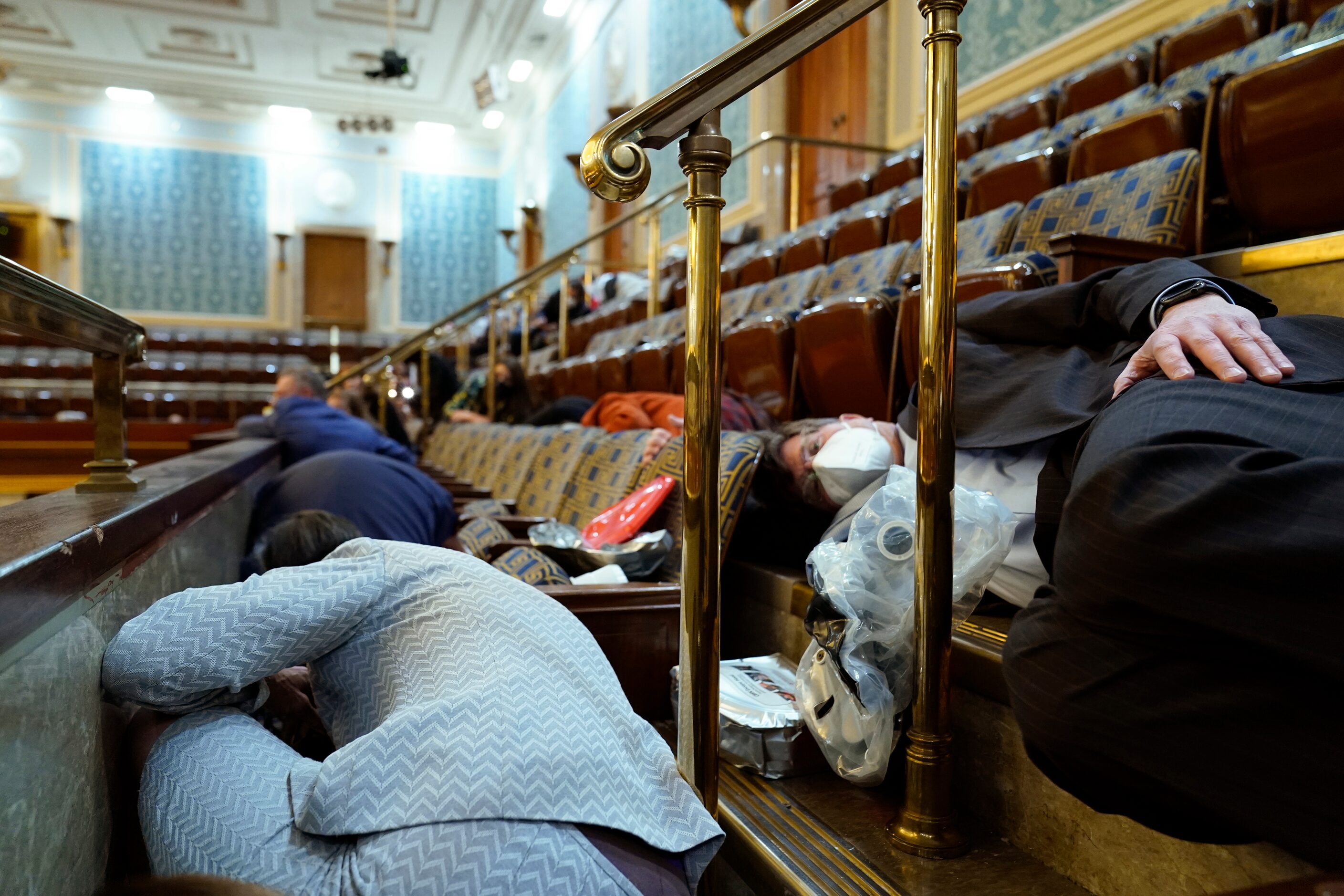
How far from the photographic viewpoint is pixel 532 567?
60.1 inches

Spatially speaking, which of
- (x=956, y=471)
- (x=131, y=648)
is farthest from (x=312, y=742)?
(x=956, y=471)

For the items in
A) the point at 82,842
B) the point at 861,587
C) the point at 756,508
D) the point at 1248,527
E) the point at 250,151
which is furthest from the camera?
the point at 250,151

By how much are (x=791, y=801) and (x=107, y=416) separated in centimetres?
103

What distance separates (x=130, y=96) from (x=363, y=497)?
10.1 meters

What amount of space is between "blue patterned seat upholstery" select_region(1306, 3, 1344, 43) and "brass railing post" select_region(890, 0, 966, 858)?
121 centimetres

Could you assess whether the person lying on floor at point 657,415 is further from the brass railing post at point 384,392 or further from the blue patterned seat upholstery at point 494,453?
the brass railing post at point 384,392

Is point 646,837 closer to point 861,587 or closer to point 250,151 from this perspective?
point 861,587

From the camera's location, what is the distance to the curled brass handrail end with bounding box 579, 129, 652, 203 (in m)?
0.82

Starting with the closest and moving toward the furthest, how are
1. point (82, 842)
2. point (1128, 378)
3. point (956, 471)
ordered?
point (82, 842) < point (1128, 378) < point (956, 471)

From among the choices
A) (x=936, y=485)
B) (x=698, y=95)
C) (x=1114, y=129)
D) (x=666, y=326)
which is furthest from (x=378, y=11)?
(x=936, y=485)

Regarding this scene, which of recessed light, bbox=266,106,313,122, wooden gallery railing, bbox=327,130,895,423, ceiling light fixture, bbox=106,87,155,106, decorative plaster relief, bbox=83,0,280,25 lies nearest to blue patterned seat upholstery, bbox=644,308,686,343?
wooden gallery railing, bbox=327,130,895,423

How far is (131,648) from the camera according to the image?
0.83 meters

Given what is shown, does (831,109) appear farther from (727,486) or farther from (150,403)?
(150,403)

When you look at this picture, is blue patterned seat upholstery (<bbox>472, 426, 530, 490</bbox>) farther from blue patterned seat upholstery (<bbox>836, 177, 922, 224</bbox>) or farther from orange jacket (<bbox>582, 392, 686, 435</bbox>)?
blue patterned seat upholstery (<bbox>836, 177, 922, 224</bbox>)
